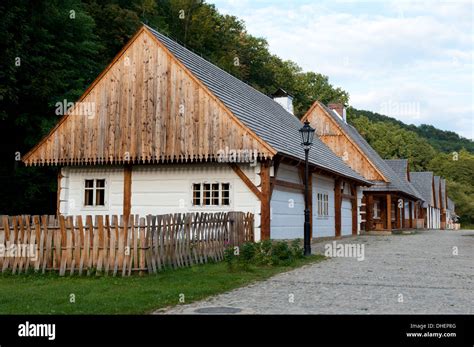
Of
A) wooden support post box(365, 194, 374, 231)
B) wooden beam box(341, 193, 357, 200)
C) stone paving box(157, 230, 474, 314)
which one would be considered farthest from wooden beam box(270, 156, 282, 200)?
wooden support post box(365, 194, 374, 231)

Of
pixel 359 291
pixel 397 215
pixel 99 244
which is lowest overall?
pixel 359 291

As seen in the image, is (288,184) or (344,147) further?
(344,147)

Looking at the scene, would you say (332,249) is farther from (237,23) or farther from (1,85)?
(237,23)

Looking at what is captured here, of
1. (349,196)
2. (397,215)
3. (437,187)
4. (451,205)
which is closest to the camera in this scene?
(349,196)

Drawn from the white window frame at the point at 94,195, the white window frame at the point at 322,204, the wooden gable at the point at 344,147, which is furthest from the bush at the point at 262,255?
the wooden gable at the point at 344,147

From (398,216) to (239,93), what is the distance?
26753 millimetres

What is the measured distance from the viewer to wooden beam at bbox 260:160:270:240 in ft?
60.0

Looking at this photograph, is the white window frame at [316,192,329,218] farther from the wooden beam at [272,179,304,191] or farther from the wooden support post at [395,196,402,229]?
the wooden support post at [395,196,402,229]

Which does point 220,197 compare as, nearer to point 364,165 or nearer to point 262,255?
point 262,255

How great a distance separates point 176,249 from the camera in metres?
13.5

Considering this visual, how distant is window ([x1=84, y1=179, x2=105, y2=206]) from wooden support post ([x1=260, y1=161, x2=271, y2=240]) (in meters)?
6.31

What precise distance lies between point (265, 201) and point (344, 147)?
65.2 ft

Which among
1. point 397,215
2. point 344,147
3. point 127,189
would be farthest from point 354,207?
point 397,215

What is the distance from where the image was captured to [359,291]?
1009 centimetres
